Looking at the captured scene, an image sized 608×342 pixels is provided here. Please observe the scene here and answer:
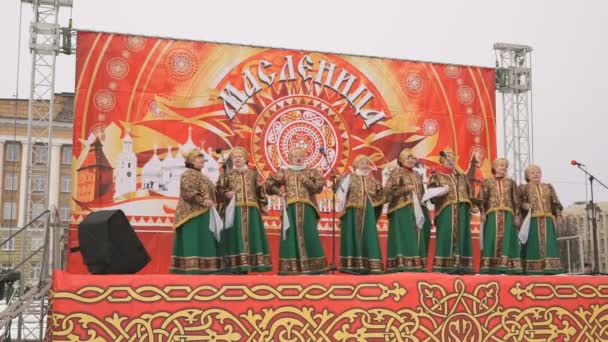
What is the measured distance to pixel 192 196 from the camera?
493cm

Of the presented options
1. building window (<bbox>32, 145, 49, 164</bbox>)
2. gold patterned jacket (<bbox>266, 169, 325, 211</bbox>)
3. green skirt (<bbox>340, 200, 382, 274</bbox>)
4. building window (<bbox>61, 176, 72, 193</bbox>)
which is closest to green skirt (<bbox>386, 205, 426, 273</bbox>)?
green skirt (<bbox>340, 200, 382, 274</bbox>)

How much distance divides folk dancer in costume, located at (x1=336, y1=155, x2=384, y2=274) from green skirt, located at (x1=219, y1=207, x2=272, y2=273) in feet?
2.14

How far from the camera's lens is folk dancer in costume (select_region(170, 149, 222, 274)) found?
4941 millimetres

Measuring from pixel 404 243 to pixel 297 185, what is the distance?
970 mm

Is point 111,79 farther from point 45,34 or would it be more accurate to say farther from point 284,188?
point 284,188

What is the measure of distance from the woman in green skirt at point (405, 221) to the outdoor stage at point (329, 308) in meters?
1.63

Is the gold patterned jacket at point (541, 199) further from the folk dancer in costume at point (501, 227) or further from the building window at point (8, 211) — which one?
the building window at point (8, 211)

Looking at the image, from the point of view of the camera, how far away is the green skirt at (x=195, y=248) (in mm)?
4945

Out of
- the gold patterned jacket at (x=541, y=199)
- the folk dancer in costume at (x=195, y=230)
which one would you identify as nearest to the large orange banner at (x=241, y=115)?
the folk dancer in costume at (x=195, y=230)

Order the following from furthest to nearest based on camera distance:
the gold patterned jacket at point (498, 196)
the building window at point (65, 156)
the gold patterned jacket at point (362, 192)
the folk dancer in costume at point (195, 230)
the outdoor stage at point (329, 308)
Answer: the building window at point (65, 156)
the gold patterned jacket at point (498, 196)
the gold patterned jacket at point (362, 192)
the folk dancer in costume at point (195, 230)
the outdoor stage at point (329, 308)

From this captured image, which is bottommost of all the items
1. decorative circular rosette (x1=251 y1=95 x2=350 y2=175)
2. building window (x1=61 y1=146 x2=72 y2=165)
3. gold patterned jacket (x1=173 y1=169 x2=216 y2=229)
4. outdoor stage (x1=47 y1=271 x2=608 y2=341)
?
outdoor stage (x1=47 y1=271 x2=608 y2=341)

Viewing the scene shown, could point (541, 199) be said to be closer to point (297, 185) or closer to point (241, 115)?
point (297, 185)

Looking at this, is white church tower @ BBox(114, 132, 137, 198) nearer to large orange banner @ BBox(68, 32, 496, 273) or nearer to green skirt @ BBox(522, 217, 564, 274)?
large orange banner @ BBox(68, 32, 496, 273)

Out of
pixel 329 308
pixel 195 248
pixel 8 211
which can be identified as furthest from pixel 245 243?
pixel 8 211
